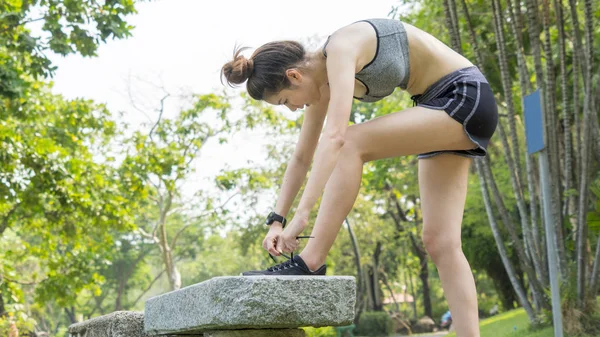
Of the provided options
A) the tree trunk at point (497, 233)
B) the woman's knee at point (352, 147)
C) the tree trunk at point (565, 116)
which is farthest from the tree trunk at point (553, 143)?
the woman's knee at point (352, 147)

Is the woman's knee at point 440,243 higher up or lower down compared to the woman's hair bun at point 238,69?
lower down

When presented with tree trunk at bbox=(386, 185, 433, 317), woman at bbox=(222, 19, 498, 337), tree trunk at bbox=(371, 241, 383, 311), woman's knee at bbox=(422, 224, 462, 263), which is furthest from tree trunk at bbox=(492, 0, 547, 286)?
tree trunk at bbox=(371, 241, 383, 311)

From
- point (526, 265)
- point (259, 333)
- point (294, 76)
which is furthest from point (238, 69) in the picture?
point (526, 265)

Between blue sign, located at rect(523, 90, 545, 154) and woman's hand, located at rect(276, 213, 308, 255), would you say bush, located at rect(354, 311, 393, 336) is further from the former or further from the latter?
woman's hand, located at rect(276, 213, 308, 255)

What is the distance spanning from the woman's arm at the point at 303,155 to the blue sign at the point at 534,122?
2.49 metres

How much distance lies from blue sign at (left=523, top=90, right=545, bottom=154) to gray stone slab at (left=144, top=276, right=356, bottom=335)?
3.14 meters

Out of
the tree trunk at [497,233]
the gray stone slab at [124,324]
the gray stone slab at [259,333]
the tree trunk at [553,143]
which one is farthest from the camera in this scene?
the tree trunk at [497,233]

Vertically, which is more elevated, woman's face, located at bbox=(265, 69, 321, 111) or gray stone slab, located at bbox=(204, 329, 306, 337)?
woman's face, located at bbox=(265, 69, 321, 111)

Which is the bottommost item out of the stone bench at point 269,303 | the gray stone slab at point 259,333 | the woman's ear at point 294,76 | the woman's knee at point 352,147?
the gray stone slab at point 259,333

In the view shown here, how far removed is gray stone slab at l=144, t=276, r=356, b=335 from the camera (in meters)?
2.18

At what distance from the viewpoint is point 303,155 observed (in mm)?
3051

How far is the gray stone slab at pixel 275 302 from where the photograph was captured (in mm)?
2176

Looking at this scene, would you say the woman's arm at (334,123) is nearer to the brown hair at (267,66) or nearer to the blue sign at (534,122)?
the brown hair at (267,66)

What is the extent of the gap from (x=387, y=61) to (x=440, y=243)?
0.73 m
